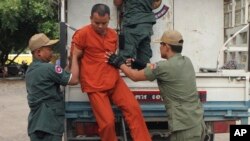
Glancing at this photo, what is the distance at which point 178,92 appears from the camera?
396 centimetres

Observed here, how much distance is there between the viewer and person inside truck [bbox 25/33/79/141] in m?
4.09

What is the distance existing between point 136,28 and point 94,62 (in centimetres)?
87

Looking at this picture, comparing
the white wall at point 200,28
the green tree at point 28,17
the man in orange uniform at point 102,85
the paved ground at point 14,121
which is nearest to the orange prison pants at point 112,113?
the man in orange uniform at point 102,85

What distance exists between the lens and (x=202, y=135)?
13.1ft

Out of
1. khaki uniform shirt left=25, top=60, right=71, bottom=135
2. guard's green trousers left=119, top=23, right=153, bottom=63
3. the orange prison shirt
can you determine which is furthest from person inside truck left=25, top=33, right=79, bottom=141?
guard's green trousers left=119, top=23, right=153, bottom=63

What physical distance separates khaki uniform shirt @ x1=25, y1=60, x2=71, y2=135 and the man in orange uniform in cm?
34

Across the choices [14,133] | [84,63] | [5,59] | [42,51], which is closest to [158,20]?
[84,63]

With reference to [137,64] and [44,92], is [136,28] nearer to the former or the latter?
[137,64]

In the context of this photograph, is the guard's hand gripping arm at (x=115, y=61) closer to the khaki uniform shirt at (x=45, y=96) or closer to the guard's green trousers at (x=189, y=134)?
the khaki uniform shirt at (x=45, y=96)

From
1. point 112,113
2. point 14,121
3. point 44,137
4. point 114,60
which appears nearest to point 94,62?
point 114,60

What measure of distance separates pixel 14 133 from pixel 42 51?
5374 millimetres

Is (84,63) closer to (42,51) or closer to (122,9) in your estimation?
(42,51)

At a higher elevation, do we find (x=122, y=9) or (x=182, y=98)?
(x=122, y=9)

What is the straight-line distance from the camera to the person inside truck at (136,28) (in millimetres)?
5129
